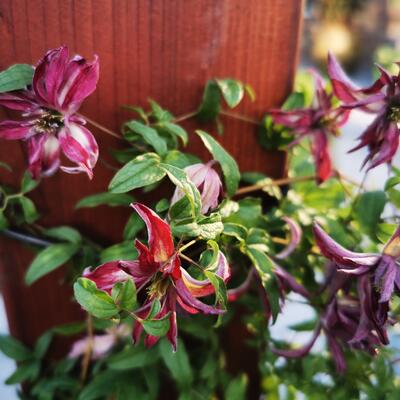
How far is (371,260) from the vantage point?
50cm

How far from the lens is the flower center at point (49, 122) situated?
1.66ft

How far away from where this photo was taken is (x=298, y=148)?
706 millimetres

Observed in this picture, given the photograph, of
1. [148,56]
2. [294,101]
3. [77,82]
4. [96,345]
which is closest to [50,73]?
[77,82]

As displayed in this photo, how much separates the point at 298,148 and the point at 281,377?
27 cm

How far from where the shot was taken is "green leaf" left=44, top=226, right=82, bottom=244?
0.61 metres

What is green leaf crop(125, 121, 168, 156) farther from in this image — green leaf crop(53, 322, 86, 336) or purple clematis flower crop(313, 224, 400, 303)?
green leaf crop(53, 322, 86, 336)

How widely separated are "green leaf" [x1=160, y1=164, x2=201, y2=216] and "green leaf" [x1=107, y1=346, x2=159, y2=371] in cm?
26

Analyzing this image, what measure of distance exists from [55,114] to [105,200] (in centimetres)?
11

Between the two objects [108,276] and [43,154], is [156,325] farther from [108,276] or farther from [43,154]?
[43,154]

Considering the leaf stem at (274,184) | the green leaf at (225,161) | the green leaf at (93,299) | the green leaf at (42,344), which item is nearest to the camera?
the green leaf at (93,299)

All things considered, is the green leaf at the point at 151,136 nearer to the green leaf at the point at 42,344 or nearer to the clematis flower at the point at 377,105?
the clematis flower at the point at 377,105

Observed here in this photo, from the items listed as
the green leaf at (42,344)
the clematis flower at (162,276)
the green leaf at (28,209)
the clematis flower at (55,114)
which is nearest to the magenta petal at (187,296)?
the clematis flower at (162,276)

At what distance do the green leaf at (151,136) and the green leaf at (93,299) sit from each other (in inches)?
6.2

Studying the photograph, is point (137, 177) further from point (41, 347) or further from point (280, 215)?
point (41, 347)
